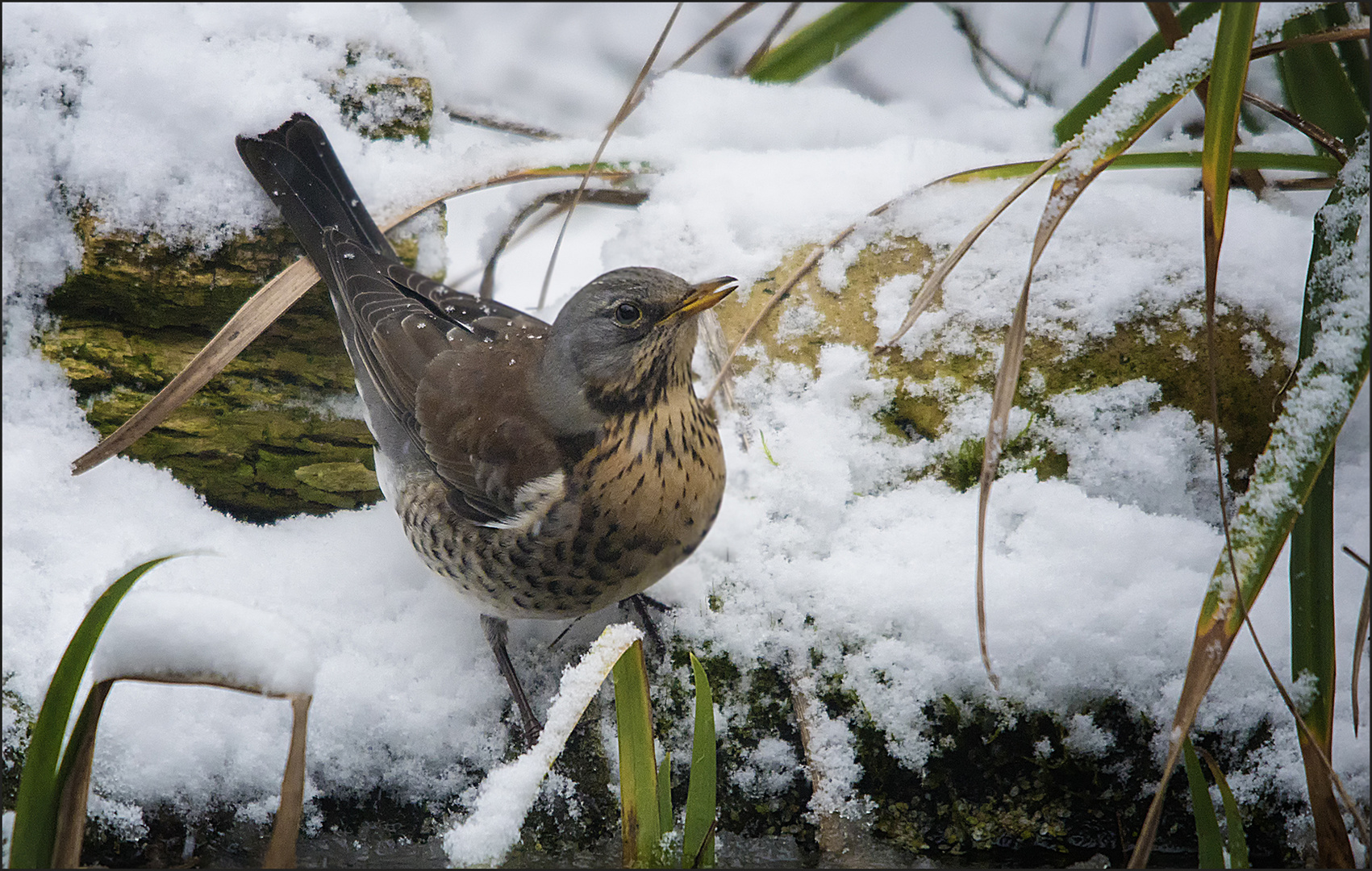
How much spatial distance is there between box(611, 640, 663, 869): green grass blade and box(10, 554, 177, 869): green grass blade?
888mm

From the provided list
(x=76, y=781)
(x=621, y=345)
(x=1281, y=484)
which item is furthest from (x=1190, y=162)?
(x=76, y=781)

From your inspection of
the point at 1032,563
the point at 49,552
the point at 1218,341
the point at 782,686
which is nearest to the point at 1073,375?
the point at 1218,341

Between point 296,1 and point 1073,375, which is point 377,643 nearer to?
point 1073,375

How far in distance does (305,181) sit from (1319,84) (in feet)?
9.60

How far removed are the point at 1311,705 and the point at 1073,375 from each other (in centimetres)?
108

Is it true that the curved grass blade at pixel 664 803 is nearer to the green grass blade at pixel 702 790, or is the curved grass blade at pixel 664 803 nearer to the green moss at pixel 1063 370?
the green grass blade at pixel 702 790

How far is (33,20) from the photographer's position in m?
2.71

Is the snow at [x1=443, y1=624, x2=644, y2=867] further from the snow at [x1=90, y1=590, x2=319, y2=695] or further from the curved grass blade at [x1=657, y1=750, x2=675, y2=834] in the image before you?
the snow at [x1=90, y1=590, x2=319, y2=695]

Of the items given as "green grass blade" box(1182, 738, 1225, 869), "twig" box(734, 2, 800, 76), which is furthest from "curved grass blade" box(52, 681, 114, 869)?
"twig" box(734, 2, 800, 76)

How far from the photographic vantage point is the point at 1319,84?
2451 mm

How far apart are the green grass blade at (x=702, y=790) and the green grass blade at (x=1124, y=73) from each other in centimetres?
203

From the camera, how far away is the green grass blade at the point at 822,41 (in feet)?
11.3

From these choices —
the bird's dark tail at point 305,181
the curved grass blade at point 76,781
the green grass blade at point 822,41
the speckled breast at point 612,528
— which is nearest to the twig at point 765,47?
the green grass blade at point 822,41

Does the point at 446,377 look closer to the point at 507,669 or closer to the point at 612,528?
the point at 612,528
